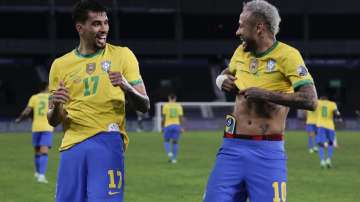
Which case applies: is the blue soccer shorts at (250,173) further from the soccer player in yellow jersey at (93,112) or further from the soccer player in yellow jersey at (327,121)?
the soccer player in yellow jersey at (327,121)

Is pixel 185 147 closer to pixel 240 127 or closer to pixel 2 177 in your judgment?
pixel 2 177

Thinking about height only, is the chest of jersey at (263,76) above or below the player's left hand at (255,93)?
above

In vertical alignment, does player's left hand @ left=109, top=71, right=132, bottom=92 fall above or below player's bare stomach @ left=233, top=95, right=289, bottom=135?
above

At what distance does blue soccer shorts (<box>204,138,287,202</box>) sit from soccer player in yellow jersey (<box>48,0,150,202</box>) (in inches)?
30.4

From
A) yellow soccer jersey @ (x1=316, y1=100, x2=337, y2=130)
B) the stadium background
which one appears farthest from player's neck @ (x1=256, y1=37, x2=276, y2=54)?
the stadium background

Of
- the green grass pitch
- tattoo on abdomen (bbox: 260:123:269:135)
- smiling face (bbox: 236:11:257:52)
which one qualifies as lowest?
the green grass pitch

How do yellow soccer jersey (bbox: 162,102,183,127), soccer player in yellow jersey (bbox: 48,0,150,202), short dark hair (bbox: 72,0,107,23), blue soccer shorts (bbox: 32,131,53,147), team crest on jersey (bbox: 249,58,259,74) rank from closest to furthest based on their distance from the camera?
soccer player in yellow jersey (bbox: 48,0,150,202), short dark hair (bbox: 72,0,107,23), team crest on jersey (bbox: 249,58,259,74), blue soccer shorts (bbox: 32,131,53,147), yellow soccer jersey (bbox: 162,102,183,127)

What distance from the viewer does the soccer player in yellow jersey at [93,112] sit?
6.06m

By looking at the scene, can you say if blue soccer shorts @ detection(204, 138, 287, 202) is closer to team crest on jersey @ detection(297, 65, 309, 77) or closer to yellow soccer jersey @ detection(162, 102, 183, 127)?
team crest on jersey @ detection(297, 65, 309, 77)

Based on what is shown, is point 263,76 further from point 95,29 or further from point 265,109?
point 95,29

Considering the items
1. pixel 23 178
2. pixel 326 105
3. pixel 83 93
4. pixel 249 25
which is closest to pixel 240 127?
pixel 249 25

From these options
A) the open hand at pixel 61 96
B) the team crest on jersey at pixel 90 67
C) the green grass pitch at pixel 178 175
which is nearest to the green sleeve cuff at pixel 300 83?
the team crest on jersey at pixel 90 67

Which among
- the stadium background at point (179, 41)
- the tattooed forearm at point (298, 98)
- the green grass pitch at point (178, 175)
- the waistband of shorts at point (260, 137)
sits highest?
the stadium background at point (179, 41)

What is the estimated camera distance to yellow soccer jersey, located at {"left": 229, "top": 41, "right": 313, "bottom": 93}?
6.09 meters
